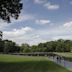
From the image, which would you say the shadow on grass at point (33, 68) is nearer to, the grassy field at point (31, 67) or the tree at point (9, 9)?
the grassy field at point (31, 67)

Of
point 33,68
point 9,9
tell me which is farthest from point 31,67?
point 9,9

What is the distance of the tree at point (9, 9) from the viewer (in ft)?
131

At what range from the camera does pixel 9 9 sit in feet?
136

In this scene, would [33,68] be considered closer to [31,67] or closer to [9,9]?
[31,67]

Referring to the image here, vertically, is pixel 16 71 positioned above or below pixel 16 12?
below

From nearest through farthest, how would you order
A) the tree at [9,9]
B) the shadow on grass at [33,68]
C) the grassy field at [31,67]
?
the shadow on grass at [33,68] → the grassy field at [31,67] → the tree at [9,9]

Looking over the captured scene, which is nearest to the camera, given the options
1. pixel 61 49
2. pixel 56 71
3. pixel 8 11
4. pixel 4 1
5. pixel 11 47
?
pixel 56 71

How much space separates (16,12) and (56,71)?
60.5ft

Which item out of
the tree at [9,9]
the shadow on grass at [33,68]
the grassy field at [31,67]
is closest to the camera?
the shadow on grass at [33,68]

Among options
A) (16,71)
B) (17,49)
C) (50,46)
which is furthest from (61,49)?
(16,71)

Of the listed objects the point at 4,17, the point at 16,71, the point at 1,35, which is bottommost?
the point at 16,71

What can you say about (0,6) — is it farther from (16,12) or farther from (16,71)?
(16,71)

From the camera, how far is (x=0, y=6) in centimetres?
3922

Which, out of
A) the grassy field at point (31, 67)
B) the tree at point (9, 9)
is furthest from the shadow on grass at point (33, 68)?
the tree at point (9, 9)
